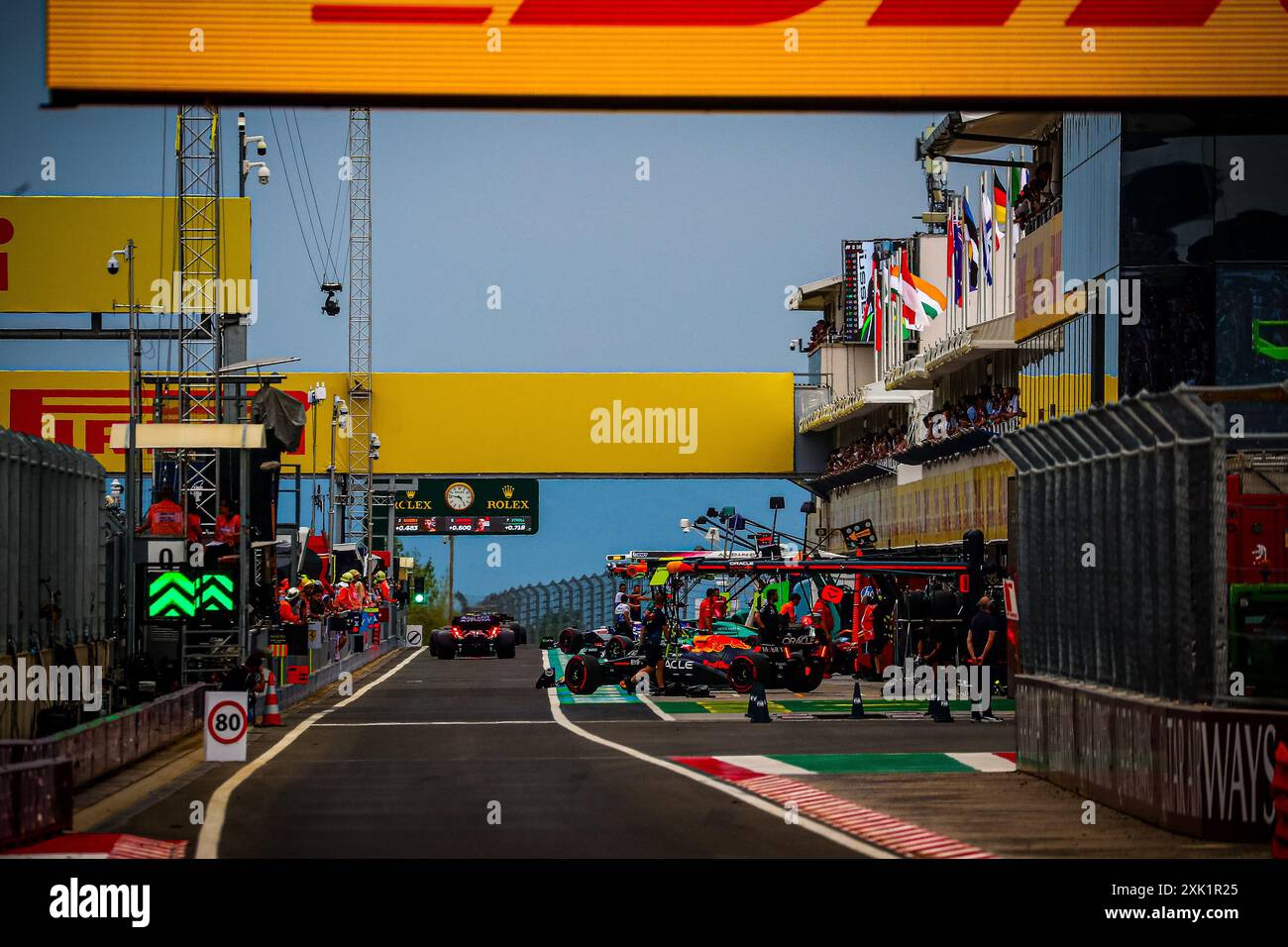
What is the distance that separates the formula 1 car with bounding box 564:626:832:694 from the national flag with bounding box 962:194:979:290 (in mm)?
17524

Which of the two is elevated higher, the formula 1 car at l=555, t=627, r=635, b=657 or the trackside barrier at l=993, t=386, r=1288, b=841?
the trackside barrier at l=993, t=386, r=1288, b=841

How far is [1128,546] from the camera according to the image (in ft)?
50.2

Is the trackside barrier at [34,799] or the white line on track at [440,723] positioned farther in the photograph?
the white line on track at [440,723]

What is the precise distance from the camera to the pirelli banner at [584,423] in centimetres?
7669

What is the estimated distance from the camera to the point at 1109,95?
49.3 feet

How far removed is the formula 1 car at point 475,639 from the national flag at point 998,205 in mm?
18443

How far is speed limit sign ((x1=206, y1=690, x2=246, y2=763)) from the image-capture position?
20391 millimetres

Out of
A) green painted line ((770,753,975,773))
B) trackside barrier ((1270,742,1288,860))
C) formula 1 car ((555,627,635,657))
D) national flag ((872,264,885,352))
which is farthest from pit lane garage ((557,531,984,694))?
national flag ((872,264,885,352))

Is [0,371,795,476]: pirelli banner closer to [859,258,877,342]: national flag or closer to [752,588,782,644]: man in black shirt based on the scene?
[859,258,877,342]: national flag

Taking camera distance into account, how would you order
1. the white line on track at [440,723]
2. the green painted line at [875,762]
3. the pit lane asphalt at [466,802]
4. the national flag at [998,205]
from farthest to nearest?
the national flag at [998,205], the white line on track at [440,723], the green painted line at [875,762], the pit lane asphalt at [466,802]

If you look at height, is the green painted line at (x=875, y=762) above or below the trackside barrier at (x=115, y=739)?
below

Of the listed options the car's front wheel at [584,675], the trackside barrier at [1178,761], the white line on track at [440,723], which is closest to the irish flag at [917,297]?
the car's front wheel at [584,675]

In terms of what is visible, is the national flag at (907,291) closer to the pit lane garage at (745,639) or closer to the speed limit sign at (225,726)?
the pit lane garage at (745,639)

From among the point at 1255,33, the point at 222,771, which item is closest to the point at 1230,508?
the point at 1255,33
